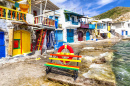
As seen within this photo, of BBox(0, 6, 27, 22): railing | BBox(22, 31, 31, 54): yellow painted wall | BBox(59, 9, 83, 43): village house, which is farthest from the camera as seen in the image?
BBox(59, 9, 83, 43): village house

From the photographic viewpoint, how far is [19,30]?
860 cm

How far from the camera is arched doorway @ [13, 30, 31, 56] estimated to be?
8.37 m

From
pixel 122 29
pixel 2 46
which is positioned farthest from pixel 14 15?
pixel 122 29

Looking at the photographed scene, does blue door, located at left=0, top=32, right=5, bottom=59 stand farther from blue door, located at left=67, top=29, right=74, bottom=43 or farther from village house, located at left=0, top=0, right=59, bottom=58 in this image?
blue door, located at left=67, top=29, right=74, bottom=43

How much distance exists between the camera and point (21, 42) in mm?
8875

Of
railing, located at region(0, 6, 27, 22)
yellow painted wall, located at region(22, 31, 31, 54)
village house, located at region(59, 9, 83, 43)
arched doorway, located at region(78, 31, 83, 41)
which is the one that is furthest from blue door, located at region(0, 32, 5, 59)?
arched doorway, located at region(78, 31, 83, 41)

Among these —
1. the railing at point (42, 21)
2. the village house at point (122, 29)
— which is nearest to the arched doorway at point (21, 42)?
the railing at point (42, 21)

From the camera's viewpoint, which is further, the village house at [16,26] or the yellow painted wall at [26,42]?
the yellow painted wall at [26,42]

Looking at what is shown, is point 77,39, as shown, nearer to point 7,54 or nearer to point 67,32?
point 67,32

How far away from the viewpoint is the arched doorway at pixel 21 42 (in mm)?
8367

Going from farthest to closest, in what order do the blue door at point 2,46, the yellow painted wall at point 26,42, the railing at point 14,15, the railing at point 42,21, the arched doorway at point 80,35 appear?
1. the arched doorway at point 80,35
2. the railing at point 42,21
3. the yellow painted wall at point 26,42
4. the railing at point 14,15
5. the blue door at point 2,46

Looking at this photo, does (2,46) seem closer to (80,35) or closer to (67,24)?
(67,24)

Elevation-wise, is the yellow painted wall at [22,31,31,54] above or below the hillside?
below

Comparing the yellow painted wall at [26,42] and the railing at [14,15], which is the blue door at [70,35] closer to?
the yellow painted wall at [26,42]
